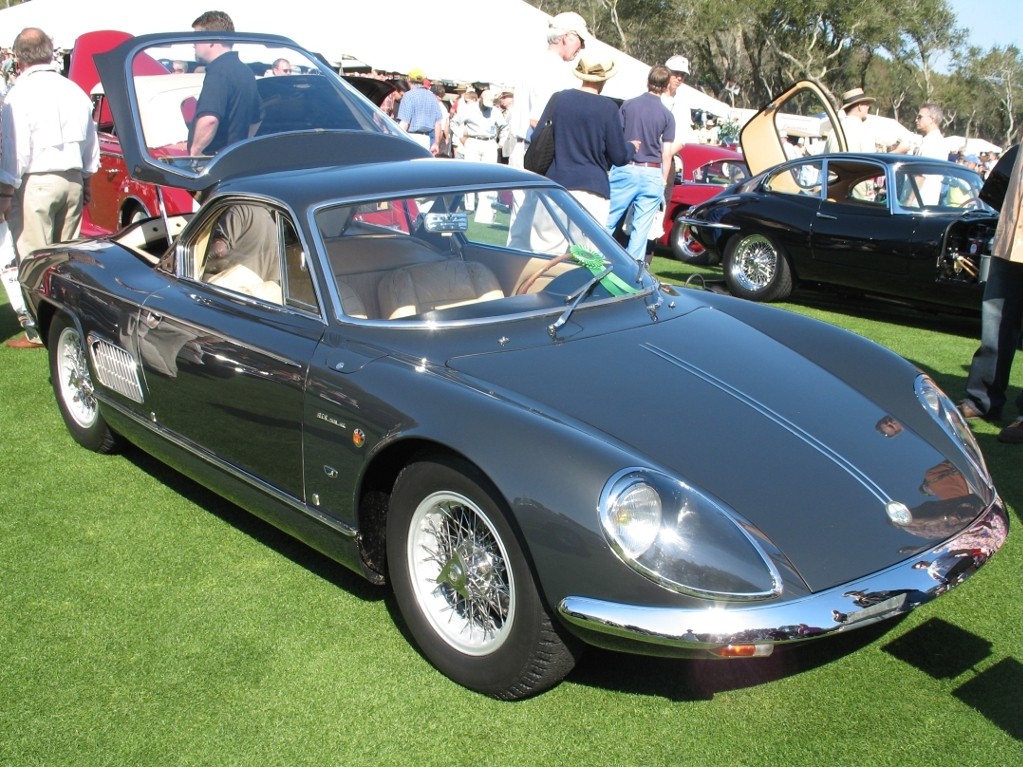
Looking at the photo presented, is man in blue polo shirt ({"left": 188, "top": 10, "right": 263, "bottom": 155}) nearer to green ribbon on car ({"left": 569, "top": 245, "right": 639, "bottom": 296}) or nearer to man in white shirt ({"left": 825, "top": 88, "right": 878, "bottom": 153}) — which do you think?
green ribbon on car ({"left": 569, "top": 245, "right": 639, "bottom": 296})

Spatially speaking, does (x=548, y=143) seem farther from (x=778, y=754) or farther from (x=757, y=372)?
(x=778, y=754)

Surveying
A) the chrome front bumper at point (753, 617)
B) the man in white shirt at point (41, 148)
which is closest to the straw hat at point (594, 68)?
the man in white shirt at point (41, 148)

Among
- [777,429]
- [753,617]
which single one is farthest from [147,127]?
[753,617]

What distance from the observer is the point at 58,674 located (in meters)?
3.07

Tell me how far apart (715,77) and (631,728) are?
189 feet

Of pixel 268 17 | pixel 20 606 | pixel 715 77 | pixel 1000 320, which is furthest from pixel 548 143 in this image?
pixel 715 77

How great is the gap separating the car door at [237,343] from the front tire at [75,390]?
0.88m

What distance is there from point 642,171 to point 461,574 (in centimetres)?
551

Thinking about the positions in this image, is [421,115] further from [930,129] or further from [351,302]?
[351,302]

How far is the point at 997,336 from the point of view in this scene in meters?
5.61

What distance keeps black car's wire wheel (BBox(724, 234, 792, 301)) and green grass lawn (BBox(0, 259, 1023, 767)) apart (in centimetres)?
547

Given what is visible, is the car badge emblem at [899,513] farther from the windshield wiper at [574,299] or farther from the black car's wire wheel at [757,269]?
the black car's wire wheel at [757,269]

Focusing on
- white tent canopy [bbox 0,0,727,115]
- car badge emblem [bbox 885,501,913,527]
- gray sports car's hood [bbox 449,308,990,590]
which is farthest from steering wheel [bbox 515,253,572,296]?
white tent canopy [bbox 0,0,727,115]

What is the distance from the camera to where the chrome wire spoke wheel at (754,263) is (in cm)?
929
